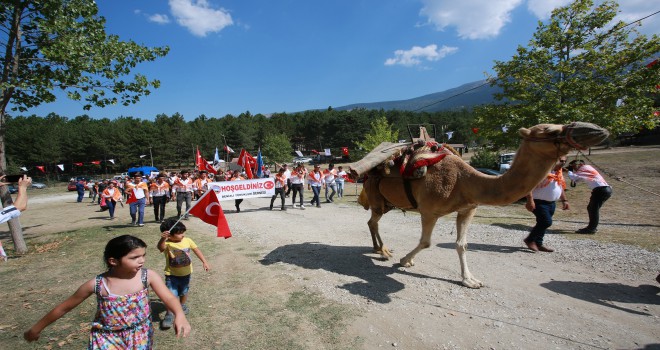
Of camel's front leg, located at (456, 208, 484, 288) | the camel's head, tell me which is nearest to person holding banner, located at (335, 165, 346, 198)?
camel's front leg, located at (456, 208, 484, 288)

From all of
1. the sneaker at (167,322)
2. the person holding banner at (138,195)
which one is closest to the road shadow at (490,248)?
the sneaker at (167,322)

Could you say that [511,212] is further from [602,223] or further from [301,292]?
[301,292]

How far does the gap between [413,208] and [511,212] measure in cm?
833

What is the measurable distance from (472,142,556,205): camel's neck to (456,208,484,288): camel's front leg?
832mm

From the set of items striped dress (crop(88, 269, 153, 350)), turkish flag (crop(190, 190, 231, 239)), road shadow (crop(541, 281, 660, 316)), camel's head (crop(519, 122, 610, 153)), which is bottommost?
road shadow (crop(541, 281, 660, 316))

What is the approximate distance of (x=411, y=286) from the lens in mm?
5414

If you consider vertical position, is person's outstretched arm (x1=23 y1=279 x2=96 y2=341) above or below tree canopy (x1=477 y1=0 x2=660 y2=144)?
below

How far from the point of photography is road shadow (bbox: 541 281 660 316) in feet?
15.0

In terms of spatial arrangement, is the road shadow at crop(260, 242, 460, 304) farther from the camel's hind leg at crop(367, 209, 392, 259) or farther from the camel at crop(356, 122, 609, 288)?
the camel at crop(356, 122, 609, 288)

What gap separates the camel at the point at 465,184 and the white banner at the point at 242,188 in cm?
784

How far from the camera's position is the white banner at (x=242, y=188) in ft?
44.6

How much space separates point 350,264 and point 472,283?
2429mm

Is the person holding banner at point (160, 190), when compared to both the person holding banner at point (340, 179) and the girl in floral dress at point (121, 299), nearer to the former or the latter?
the person holding banner at point (340, 179)

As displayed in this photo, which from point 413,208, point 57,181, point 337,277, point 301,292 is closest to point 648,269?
point 413,208
